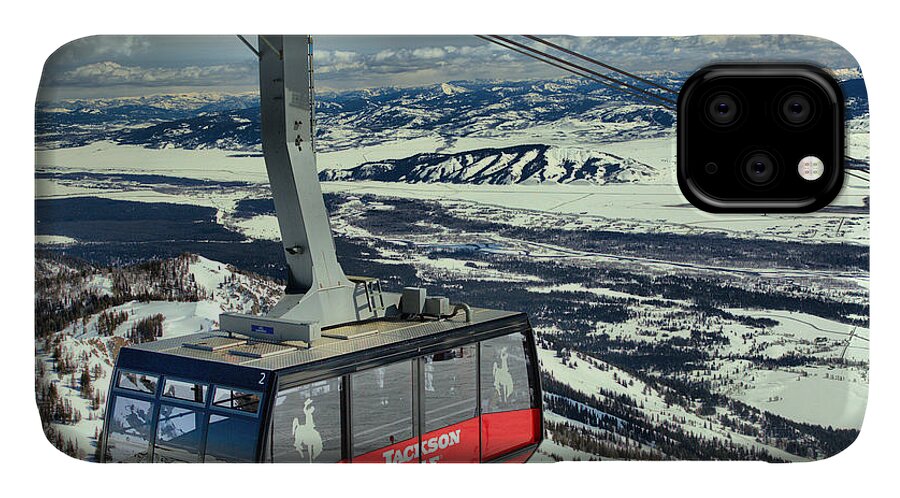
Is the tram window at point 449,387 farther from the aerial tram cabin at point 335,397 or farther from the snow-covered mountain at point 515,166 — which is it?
the snow-covered mountain at point 515,166

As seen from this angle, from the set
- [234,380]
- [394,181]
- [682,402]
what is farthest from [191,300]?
[682,402]

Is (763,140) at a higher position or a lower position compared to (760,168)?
higher

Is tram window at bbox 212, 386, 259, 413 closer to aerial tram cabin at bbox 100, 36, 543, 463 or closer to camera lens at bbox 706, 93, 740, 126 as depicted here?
aerial tram cabin at bbox 100, 36, 543, 463

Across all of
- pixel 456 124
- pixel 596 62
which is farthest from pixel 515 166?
pixel 596 62

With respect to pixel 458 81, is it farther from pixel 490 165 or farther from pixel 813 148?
pixel 813 148

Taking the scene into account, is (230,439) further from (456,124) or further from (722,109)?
(722,109)

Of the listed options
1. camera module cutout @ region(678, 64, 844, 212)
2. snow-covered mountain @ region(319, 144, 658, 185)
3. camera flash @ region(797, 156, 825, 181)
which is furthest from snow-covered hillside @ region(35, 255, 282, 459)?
camera flash @ region(797, 156, 825, 181)
